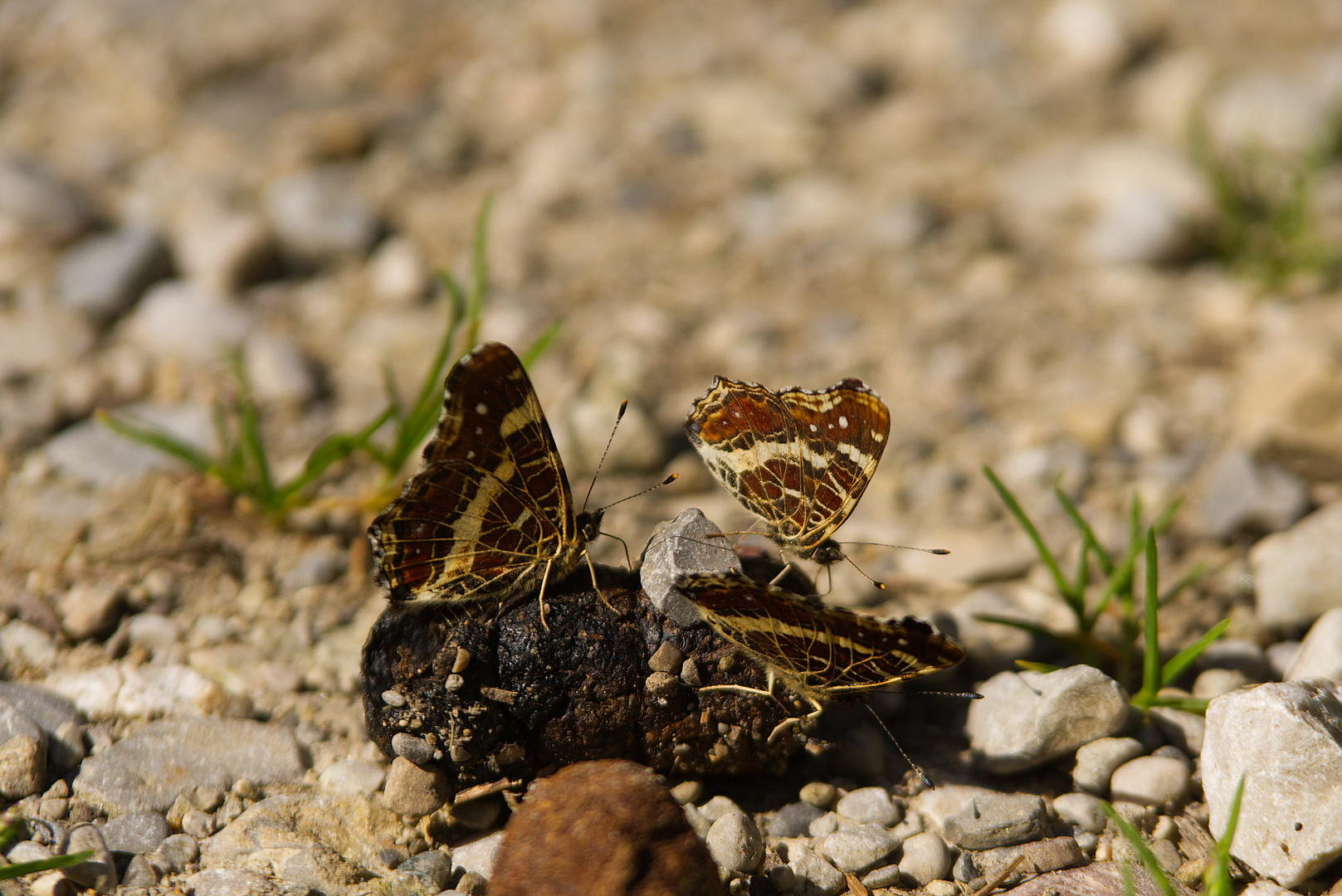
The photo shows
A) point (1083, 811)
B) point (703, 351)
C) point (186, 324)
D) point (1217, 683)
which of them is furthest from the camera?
point (703, 351)

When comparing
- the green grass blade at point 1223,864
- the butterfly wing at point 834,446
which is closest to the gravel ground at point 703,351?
the green grass blade at point 1223,864

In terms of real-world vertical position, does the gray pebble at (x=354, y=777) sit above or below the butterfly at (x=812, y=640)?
below

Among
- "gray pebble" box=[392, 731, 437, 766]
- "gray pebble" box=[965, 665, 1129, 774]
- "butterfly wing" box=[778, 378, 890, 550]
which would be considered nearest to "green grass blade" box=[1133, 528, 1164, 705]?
"gray pebble" box=[965, 665, 1129, 774]

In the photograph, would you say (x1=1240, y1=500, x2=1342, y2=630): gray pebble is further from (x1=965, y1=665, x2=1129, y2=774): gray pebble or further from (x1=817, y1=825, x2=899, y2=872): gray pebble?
(x1=817, y1=825, x2=899, y2=872): gray pebble

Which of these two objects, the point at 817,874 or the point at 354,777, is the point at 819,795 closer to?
the point at 817,874

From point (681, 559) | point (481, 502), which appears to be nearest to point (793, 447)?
point (681, 559)

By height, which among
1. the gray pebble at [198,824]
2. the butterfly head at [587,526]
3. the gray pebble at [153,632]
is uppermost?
the butterfly head at [587,526]

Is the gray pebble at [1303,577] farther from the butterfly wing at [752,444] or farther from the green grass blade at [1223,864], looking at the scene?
the butterfly wing at [752,444]
